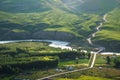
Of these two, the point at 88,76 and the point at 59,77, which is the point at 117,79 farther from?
the point at 59,77

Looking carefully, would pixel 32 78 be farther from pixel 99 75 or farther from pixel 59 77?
pixel 99 75

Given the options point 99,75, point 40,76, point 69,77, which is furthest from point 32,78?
point 99,75

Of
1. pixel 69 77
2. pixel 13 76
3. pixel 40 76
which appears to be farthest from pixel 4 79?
pixel 69 77

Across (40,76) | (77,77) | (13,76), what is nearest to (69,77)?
(77,77)

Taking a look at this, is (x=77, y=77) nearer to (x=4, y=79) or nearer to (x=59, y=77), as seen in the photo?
(x=59, y=77)

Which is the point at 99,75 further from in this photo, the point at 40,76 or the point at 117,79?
the point at 40,76

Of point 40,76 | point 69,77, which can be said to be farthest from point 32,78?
point 69,77
